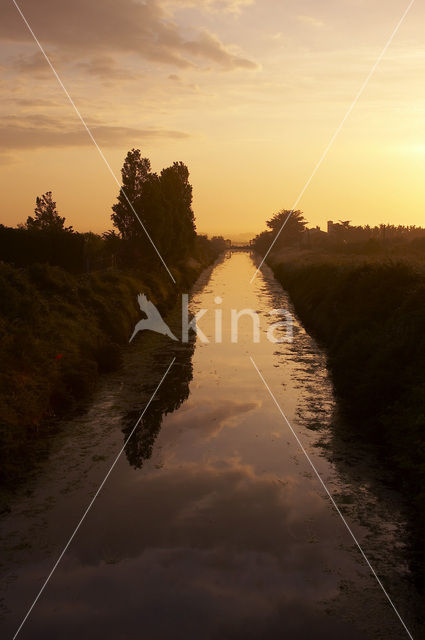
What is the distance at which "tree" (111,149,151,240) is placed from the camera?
139 ft

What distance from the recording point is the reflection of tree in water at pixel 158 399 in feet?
40.9

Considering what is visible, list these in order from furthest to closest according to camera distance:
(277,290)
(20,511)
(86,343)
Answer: (277,290) → (86,343) → (20,511)

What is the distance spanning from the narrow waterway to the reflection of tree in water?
0.07 m

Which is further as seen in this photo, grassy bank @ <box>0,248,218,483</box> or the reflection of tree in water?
the reflection of tree in water

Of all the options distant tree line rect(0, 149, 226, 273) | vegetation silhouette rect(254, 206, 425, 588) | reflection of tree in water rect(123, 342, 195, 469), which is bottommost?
reflection of tree in water rect(123, 342, 195, 469)

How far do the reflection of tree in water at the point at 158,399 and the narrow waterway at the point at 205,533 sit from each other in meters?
0.07

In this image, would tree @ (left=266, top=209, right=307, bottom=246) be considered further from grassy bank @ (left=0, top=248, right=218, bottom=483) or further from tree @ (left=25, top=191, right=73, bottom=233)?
grassy bank @ (left=0, top=248, right=218, bottom=483)

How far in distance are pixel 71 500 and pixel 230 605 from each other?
149 inches

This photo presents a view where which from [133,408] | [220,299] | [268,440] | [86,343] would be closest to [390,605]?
[268,440]

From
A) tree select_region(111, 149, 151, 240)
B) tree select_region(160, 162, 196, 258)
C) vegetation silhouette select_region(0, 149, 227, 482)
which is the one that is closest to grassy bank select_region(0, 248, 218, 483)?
vegetation silhouette select_region(0, 149, 227, 482)

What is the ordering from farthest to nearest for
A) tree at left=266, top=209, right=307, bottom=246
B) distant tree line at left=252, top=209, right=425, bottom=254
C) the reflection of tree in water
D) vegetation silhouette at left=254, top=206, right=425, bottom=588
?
tree at left=266, top=209, right=307, bottom=246 → distant tree line at left=252, top=209, right=425, bottom=254 → the reflection of tree in water → vegetation silhouette at left=254, top=206, right=425, bottom=588

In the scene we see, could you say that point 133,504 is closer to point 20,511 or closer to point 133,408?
point 20,511

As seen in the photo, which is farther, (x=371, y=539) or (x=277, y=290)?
(x=277, y=290)

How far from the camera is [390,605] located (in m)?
7.13
